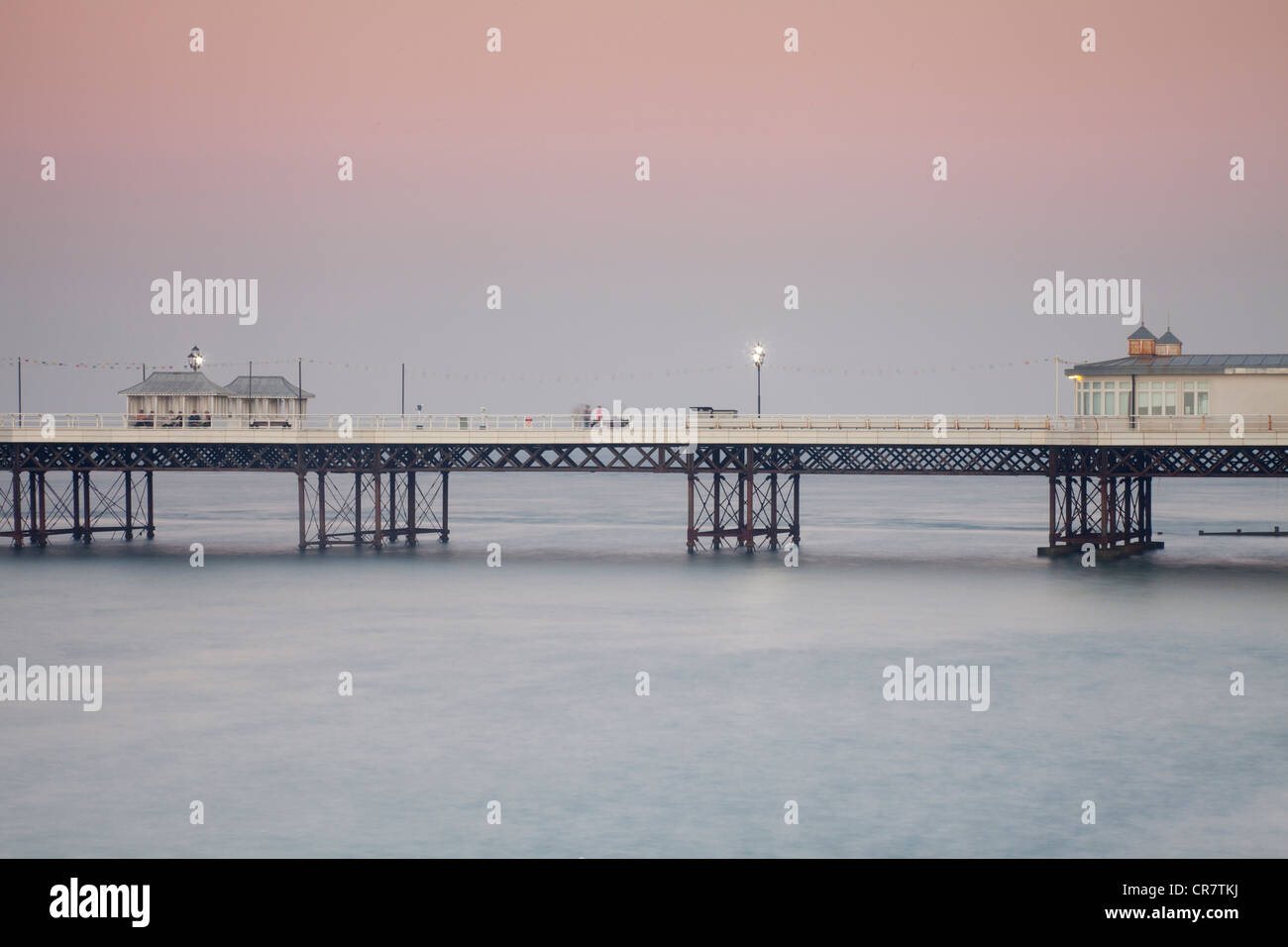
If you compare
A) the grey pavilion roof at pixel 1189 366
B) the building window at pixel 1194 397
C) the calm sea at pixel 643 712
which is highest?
the grey pavilion roof at pixel 1189 366

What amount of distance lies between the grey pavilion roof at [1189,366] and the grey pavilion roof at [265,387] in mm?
44520

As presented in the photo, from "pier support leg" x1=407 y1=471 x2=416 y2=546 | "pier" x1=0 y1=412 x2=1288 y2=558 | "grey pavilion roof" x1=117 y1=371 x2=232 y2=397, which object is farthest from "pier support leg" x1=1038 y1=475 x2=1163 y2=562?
"grey pavilion roof" x1=117 y1=371 x2=232 y2=397

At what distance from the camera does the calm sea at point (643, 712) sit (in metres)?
30.1

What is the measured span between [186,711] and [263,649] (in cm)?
1002

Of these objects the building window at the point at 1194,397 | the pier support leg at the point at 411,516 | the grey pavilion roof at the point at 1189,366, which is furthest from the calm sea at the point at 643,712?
the pier support leg at the point at 411,516

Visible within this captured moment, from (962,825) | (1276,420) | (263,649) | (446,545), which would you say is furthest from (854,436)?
(962,825)

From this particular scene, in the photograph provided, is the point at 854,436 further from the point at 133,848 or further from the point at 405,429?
the point at 133,848

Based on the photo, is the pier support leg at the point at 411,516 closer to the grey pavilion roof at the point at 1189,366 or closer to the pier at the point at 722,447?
the pier at the point at 722,447

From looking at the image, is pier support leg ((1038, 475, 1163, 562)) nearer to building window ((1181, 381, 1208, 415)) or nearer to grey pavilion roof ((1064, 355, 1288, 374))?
building window ((1181, 381, 1208, 415))

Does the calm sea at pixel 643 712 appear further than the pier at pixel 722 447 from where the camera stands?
No

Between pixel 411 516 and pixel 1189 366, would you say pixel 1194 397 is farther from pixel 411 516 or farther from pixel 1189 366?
pixel 411 516

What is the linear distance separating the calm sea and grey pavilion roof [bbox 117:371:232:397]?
1268cm

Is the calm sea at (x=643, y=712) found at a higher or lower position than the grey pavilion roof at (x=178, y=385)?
lower

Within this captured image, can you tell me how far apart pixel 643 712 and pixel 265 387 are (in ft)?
185
